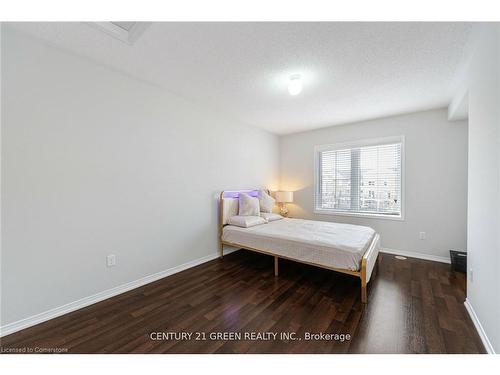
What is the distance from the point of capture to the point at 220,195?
3381 millimetres

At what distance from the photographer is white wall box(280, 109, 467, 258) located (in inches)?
120

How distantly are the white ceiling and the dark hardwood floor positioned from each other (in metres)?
2.39

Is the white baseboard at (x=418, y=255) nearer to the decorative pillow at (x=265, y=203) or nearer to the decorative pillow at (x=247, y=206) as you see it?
the decorative pillow at (x=265, y=203)

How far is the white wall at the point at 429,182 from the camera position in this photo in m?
3.05

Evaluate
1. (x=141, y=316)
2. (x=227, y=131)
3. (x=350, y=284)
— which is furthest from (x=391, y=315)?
(x=227, y=131)

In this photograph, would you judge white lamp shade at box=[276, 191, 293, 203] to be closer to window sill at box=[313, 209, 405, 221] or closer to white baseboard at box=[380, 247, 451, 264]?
window sill at box=[313, 209, 405, 221]

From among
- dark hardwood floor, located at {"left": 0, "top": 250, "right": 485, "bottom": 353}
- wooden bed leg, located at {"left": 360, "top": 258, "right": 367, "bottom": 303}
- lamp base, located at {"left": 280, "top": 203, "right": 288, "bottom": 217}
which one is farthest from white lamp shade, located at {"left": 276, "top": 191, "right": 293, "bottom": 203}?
wooden bed leg, located at {"left": 360, "top": 258, "right": 367, "bottom": 303}

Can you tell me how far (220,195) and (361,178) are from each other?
278 cm

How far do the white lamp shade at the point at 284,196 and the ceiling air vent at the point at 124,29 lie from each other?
3555mm

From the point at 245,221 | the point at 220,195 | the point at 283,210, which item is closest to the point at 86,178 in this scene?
the point at 220,195

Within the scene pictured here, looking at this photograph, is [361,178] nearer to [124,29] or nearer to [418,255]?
[418,255]

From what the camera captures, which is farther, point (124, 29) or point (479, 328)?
point (124, 29)

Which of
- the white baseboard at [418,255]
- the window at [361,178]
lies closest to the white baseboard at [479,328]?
the white baseboard at [418,255]

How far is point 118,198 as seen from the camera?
2.22 metres
